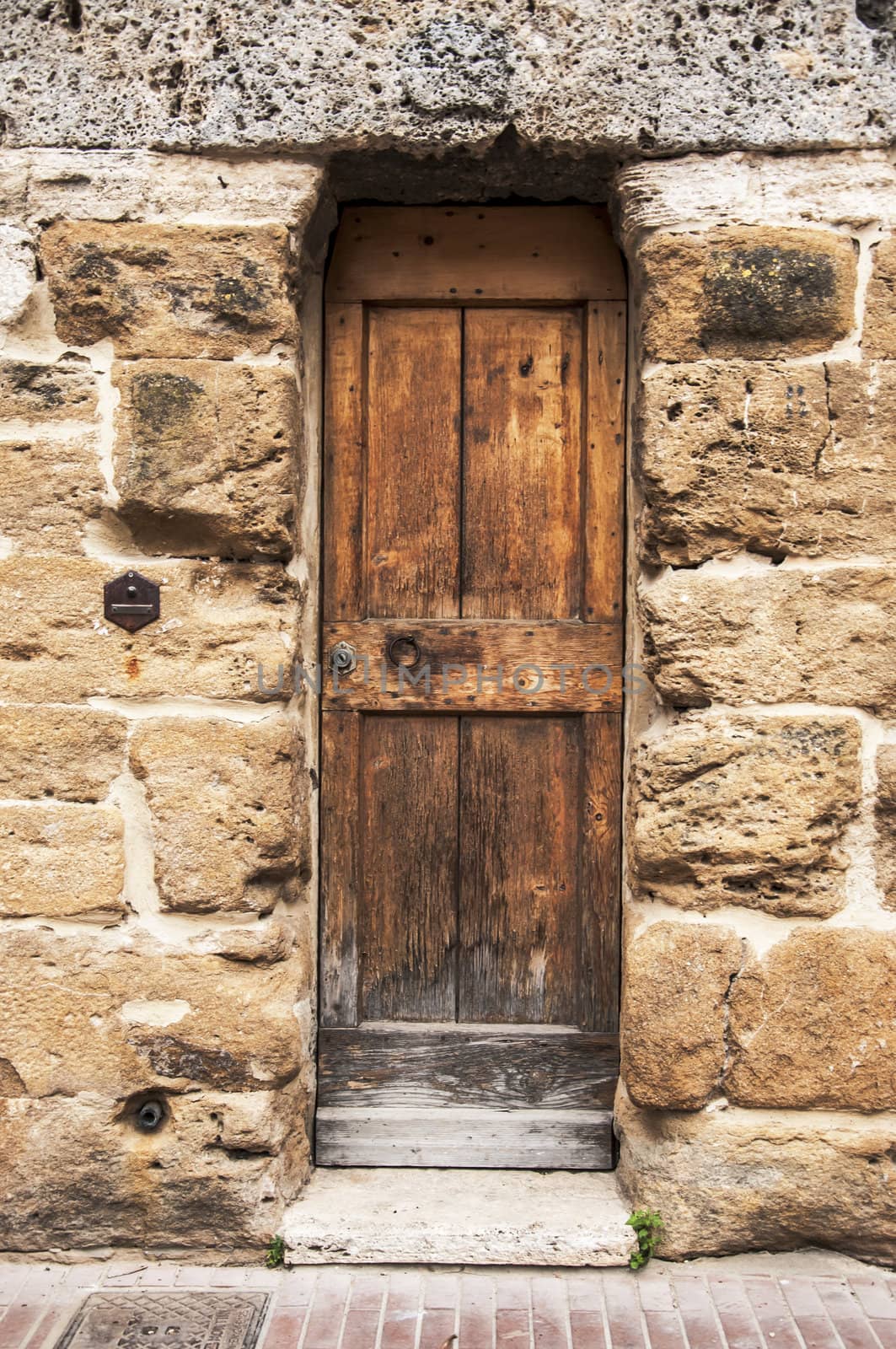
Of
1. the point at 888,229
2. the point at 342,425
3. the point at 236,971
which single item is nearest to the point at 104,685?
the point at 236,971

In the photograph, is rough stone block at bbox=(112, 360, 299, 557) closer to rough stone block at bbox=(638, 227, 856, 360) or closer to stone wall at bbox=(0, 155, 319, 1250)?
stone wall at bbox=(0, 155, 319, 1250)

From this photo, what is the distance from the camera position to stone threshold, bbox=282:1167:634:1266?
1979 millimetres

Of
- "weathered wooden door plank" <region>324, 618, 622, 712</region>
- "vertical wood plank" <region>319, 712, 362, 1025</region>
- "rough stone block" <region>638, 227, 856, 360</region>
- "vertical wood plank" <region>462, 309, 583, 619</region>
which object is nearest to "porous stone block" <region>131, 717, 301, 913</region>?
"vertical wood plank" <region>319, 712, 362, 1025</region>

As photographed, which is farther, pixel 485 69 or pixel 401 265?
pixel 401 265

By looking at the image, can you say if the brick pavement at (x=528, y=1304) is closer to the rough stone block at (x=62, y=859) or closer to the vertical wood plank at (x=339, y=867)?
the vertical wood plank at (x=339, y=867)

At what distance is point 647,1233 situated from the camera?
2.00 m

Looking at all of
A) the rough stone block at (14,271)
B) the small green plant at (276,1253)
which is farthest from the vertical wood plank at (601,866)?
the rough stone block at (14,271)

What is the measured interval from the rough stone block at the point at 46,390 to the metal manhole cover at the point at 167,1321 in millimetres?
1757

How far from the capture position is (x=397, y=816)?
2.26 m

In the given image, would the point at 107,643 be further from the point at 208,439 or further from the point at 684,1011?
the point at 684,1011

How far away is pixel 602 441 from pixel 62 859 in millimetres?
1480

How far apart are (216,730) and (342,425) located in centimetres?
76

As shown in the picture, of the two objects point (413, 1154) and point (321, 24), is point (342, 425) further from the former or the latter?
point (413, 1154)

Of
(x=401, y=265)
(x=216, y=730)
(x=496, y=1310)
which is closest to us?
(x=496, y=1310)
